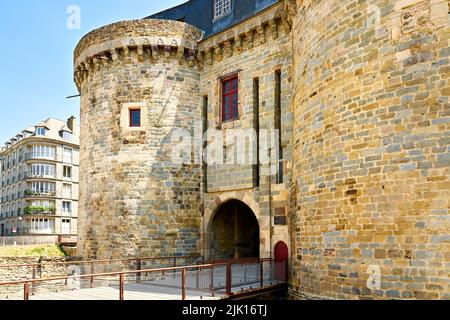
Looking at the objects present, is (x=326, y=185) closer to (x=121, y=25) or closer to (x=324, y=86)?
(x=324, y=86)

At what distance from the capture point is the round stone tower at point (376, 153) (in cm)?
753

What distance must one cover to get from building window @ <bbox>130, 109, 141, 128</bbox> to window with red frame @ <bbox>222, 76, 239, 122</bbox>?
2692 mm

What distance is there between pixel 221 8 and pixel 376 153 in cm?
921

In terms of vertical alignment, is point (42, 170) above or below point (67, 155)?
below

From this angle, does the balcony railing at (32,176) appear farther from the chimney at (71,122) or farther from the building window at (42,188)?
the chimney at (71,122)

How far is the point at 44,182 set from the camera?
3931 centimetres

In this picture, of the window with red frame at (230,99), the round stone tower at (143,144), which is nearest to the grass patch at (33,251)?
the round stone tower at (143,144)

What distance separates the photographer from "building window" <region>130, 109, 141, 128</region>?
1501 centimetres

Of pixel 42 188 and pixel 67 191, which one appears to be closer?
pixel 42 188

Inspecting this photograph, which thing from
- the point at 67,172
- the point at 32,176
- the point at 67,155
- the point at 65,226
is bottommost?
the point at 65,226

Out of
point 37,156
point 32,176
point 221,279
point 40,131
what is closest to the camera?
point 221,279

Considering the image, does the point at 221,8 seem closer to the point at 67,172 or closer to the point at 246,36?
the point at 246,36

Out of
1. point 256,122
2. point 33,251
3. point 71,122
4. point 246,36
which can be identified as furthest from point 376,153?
point 71,122
